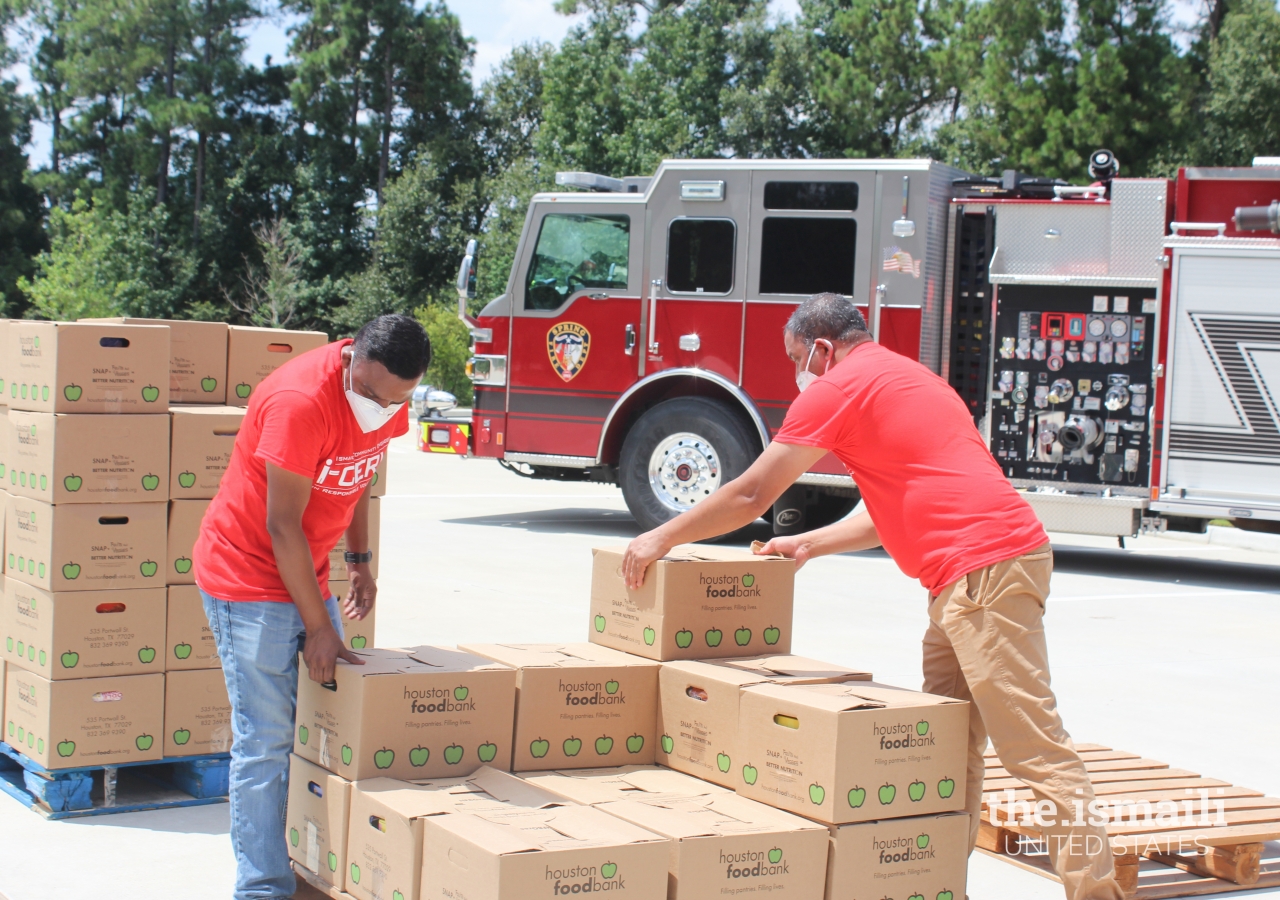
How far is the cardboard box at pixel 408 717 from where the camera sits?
358 centimetres

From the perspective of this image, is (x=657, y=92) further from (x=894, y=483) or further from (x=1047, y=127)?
(x=894, y=483)

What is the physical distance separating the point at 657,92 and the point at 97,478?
38.2 meters

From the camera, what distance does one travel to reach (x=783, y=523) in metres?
11.8

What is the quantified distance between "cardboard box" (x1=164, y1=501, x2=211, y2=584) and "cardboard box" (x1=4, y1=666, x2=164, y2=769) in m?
0.37

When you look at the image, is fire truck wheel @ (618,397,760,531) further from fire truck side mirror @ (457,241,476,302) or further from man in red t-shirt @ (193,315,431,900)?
man in red t-shirt @ (193,315,431,900)

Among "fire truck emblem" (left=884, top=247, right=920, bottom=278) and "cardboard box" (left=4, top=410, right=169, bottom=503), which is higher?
"fire truck emblem" (left=884, top=247, right=920, bottom=278)

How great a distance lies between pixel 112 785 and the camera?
4.74 m

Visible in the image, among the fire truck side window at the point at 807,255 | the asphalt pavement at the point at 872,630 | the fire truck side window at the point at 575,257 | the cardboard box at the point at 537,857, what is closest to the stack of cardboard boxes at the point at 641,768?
the cardboard box at the point at 537,857

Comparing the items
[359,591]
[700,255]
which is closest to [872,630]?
[700,255]

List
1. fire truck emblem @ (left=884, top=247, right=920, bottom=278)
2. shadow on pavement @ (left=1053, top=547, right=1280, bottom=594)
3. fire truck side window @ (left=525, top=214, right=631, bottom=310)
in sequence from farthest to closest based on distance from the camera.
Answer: fire truck side window @ (left=525, top=214, right=631, bottom=310), shadow on pavement @ (left=1053, top=547, right=1280, bottom=594), fire truck emblem @ (left=884, top=247, right=920, bottom=278)

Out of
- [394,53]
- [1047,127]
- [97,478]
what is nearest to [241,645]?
[97,478]

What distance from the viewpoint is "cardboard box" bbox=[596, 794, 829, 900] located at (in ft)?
10.5

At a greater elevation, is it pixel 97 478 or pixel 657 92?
pixel 657 92

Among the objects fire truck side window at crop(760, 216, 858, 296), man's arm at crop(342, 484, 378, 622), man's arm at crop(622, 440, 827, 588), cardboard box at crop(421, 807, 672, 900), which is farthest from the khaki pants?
fire truck side window at crop(760, 216, 858, 296)
